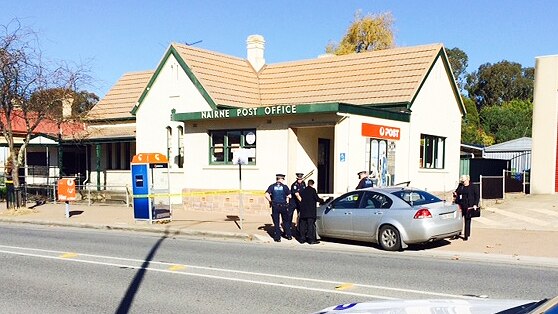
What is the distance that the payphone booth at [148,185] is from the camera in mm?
18797

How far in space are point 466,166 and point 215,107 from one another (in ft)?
40.7

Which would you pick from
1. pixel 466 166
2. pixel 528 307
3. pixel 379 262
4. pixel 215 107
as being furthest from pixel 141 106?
pixel 528 307

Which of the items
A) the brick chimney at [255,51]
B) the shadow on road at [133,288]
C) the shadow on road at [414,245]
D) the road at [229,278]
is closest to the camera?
the shadow on road at [133,288]

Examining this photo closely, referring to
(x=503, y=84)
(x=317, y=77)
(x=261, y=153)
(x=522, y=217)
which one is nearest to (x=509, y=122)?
(x=503, y=84)

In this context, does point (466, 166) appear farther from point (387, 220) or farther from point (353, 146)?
point (387, 220)

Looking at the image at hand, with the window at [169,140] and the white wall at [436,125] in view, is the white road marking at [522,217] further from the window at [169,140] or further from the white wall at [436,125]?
the window at [169,140]

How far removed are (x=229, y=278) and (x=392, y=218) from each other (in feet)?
16.1

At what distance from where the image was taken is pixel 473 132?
60562mm

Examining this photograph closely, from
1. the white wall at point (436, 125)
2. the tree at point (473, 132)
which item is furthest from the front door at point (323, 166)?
the tree at point (473, 132)

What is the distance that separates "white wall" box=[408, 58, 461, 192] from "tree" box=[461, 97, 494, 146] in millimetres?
31334

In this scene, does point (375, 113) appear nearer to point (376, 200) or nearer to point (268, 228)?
point (268, 228)

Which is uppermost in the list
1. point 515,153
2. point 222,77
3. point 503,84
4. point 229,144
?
point 503,84

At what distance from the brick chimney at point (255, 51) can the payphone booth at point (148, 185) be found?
10.9 metres

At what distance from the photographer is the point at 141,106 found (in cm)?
2652
